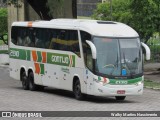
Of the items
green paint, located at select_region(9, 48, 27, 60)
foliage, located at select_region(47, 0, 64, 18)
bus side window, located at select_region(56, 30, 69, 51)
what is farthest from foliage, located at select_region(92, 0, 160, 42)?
bus side window, located at select_region(56, 30, 69, 51)

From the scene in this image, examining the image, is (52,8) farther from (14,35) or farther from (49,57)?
(49,57)

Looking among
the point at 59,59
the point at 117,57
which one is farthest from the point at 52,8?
the point at 117,57

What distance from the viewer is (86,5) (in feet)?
230

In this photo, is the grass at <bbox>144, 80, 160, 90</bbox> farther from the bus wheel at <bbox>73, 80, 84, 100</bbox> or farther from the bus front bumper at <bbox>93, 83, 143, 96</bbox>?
the bus front bumper at <bbox>93, 83, 143, 96</bbox>

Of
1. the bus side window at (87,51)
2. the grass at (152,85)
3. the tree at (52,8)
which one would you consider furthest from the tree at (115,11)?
the bus side window at (87,51)

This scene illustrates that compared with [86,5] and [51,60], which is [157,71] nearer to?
[51,60]

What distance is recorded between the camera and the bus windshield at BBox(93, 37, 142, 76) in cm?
2211

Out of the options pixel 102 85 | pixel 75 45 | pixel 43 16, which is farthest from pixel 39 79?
pixel 43 16

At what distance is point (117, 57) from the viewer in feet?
72.9

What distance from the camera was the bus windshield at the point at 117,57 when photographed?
22.1 m

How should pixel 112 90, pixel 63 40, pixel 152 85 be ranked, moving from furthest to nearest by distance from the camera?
1. pixel 152 85
2. pixel 63 40
3. pixel 112 90

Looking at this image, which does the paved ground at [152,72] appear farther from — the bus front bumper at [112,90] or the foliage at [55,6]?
the bus front bumper at [112,90]

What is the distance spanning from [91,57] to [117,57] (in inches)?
38.0

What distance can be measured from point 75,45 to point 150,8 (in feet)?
42.2
